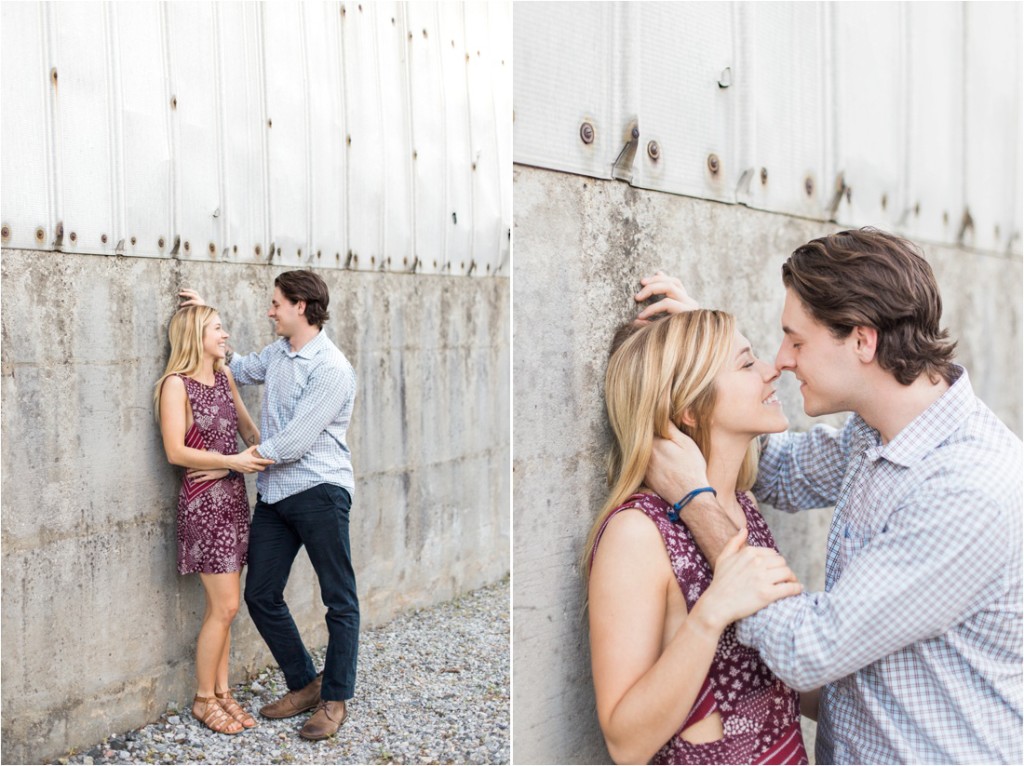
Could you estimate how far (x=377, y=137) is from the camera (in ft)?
16.8

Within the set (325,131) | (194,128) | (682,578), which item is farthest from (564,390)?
(325,131)

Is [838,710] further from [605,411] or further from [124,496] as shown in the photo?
[124,496]

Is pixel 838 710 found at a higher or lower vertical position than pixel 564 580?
lower

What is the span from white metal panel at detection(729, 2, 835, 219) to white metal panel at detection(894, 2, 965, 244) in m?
0.80

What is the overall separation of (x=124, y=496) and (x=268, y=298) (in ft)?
3.97

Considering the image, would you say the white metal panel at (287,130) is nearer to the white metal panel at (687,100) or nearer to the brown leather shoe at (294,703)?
the brown leather shoe at (294,703)

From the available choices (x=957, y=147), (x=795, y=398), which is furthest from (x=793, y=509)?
(x=957, y=147)

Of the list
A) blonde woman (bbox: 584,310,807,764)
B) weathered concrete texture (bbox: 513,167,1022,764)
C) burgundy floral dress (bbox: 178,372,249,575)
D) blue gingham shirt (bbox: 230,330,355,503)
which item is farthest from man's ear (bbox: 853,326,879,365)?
burgundy floral dress (bbox: 178,372,249,575)

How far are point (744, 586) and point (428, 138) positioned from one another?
424 cm

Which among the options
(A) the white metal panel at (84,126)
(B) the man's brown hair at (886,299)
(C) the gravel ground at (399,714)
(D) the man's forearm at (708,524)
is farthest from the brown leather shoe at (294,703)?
(B) the man's brown hair at (886,299)

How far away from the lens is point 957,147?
4168 millimetres

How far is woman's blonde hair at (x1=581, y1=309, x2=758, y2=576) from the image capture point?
6.83 feet

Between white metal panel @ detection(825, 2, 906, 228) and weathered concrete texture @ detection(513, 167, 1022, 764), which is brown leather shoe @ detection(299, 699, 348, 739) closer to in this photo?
weathered concrete texture @ detection(513, 167, 1022, 764)

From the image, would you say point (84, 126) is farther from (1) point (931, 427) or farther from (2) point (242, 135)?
(1) point (931, 427)
